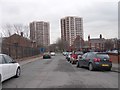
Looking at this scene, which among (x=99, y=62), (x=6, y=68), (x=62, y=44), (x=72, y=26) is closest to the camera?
(x=6, y=68)

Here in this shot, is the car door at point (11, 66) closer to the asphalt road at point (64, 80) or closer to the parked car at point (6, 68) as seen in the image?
the parked car at point (6, 68)

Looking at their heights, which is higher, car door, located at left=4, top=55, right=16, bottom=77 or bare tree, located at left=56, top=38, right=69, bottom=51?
bare tree, located at left=56, top=38, right=69, bottom=51

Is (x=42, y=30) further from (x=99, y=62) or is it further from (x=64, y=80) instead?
(x=64, y=80)

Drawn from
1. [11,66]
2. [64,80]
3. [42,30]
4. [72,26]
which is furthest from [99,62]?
[42,30]

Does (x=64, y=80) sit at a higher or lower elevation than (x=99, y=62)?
lower

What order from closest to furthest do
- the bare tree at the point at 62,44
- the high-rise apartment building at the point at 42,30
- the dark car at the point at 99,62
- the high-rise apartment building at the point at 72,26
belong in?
the dark car at the point at 99,62
the high-rise apartment building at the point at 72,26
the high-rise apartment building at the point at 42,30
the bare tree at the point at 62,44

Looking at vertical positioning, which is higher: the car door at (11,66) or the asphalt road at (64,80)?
the car door at (11,66)

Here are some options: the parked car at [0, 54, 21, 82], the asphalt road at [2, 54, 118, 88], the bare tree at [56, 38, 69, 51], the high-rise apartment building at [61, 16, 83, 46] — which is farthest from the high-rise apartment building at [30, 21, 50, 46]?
the parked car at [0, 54, 21, 82]

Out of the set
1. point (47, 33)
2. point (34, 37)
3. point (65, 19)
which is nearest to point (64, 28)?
point (65, 19)

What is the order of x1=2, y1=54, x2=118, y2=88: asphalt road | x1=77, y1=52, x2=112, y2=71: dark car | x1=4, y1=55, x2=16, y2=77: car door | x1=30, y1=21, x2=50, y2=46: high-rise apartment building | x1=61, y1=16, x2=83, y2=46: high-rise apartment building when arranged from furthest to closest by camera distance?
x1=30, y1=21, x2=50, y2=46: high-rise apartment building
x1=61, y1=16, x2=83, y2=46: high-rise apartment building
x1=77, y1=52, x2=112, y2=71: dark car
x1=4, y1=55, x2=16, y2=77: car door
x1=2, y1=54, x2=118, y2=88: asphalt road

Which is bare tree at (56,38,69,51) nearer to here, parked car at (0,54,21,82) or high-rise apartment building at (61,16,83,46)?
high-rise apartment building at (61,16,83,46)

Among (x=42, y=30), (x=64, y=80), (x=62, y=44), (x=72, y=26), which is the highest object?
(x=72, y=26)

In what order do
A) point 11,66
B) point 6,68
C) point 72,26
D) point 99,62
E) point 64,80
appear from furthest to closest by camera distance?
point 72,26, point 99,62, point 11,66, point 64,80, point 6,68

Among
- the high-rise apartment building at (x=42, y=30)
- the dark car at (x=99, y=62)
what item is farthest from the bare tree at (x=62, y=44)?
the dark car at (x=99, y=62)
